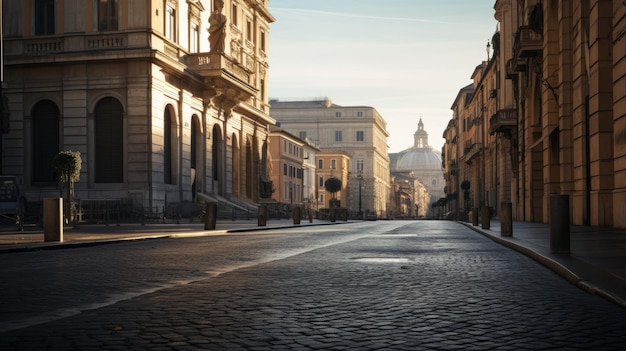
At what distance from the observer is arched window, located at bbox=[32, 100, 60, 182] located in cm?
4134

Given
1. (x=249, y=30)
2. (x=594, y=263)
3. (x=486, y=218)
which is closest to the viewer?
(x=594, y=263)

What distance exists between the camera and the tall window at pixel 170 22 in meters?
43.4

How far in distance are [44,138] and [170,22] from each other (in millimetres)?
9811

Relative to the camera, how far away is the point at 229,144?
55.2m

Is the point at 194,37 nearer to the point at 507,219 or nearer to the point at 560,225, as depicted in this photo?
the point at 507,219

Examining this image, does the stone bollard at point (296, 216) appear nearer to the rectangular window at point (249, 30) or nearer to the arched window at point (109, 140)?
the arched window at point (109, 140)

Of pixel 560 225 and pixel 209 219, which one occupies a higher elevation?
pixel 560 225

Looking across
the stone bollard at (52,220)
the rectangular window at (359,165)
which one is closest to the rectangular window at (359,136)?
the rectangular window at (359,165)

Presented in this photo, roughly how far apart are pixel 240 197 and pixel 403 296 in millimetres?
50746

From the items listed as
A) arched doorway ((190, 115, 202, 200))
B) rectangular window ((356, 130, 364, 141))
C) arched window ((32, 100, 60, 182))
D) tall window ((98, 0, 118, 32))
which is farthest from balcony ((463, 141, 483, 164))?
rectangular window ((356, 130, 364, 141))

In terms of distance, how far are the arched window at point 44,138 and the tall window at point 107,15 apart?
16.7 ft

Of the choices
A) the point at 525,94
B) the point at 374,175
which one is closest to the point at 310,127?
the point at 374,175

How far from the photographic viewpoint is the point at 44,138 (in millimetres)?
41656

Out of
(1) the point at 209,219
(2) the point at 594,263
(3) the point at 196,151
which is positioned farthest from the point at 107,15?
(2) the point at 594,263
